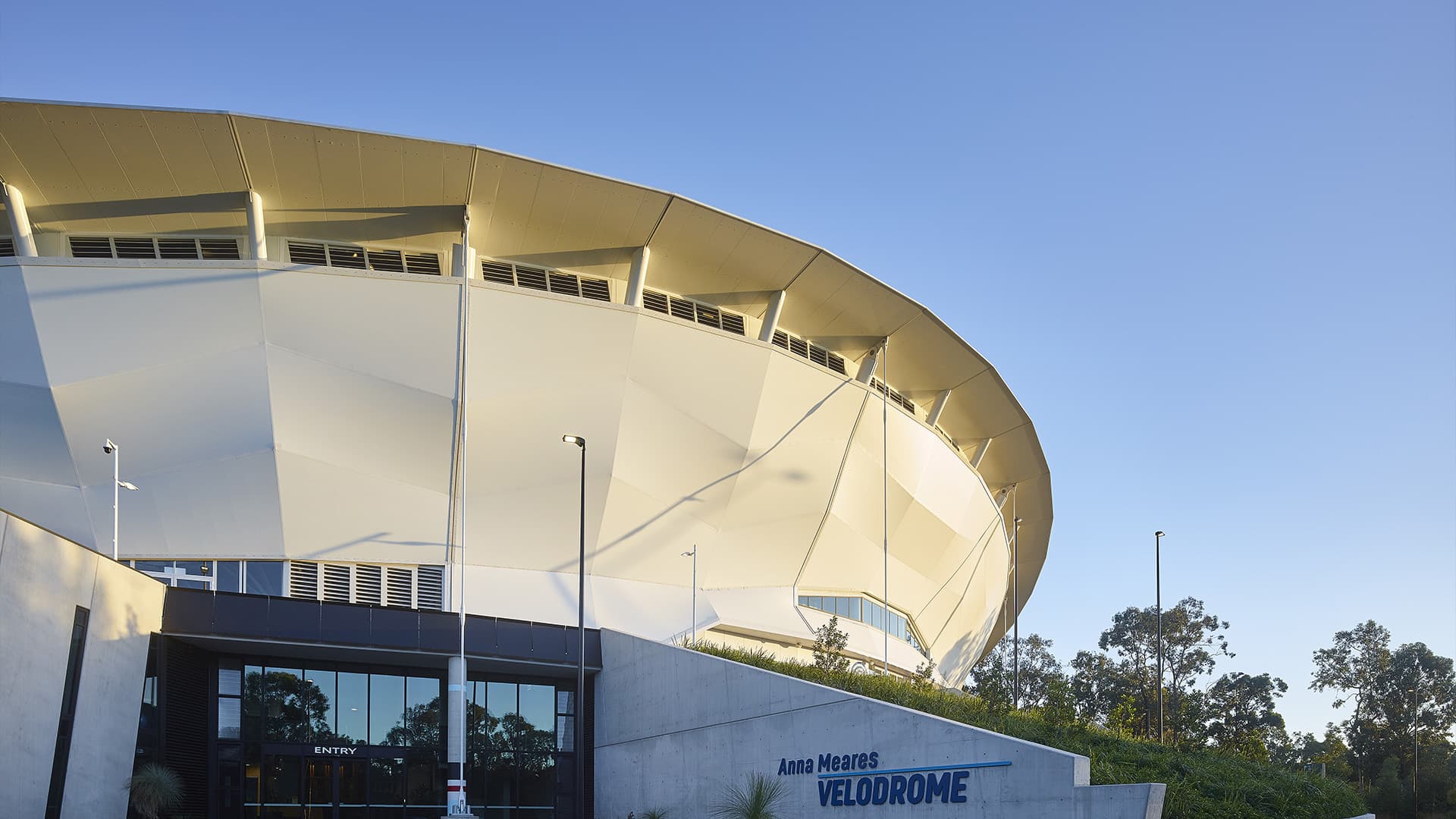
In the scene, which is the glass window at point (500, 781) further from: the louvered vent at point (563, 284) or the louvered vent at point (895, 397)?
the louvered vent at point (895, 397)

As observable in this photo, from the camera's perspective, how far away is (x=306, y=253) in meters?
29.8

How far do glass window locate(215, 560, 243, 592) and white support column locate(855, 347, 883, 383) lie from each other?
63.0 ft

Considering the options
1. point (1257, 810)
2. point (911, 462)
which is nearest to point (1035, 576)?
point (911, 462)

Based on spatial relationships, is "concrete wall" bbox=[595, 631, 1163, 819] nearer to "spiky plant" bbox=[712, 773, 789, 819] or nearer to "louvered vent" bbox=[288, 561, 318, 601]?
"spiky plant" bbox=[712, 773, 789, 819]

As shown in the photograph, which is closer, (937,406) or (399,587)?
(399,587)

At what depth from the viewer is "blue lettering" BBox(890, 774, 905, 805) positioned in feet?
56.0

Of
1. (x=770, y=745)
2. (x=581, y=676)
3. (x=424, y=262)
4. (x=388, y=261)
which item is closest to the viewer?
(x=770, y=745)

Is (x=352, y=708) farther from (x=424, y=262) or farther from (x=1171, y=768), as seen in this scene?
(x=1171, y=768)

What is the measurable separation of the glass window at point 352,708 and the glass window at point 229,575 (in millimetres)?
3656

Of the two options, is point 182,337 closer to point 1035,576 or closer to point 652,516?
point 652,516

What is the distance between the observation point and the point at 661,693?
2569 cm

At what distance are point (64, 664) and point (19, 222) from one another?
12.8 m

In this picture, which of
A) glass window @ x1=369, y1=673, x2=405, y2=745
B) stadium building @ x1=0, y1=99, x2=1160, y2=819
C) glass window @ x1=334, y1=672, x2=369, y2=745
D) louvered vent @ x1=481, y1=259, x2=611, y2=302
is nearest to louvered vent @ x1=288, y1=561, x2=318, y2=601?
stadium building @ x1=0, y1=99, x2=1160, y2=819

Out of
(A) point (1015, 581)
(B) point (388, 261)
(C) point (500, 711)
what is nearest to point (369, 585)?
(C) point (500, 711)
